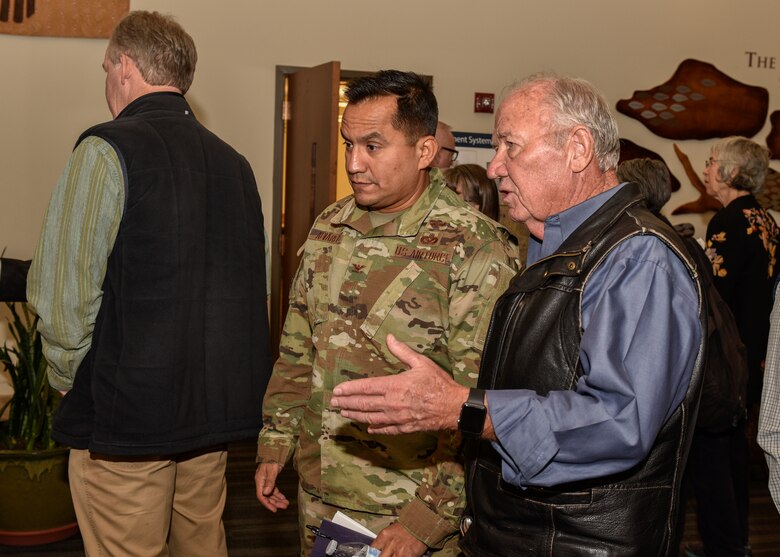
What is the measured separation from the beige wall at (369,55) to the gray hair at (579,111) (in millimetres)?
4384

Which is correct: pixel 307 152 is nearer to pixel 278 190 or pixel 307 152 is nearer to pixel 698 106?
pixel 278 190

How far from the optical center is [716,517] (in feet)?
11.2

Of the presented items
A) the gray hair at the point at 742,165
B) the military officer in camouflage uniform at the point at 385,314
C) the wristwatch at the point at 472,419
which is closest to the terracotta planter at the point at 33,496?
the military officer in camouflage uniform at the point at 385,314

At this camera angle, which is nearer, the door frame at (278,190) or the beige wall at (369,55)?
the beige wall at (369,55)

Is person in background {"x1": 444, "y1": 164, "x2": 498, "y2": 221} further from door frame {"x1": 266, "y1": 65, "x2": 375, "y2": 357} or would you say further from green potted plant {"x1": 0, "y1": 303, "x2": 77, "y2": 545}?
door frame {"x1": 266, "y1": 65, "x2": 375, "y2": 357}

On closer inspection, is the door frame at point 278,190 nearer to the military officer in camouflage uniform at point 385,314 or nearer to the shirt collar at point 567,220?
the military officer in camouflage uniform at point 385,314

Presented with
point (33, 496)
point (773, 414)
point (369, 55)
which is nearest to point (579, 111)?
point (773, 414)

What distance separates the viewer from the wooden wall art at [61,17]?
523cm

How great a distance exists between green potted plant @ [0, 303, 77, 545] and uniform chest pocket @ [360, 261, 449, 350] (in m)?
2.24

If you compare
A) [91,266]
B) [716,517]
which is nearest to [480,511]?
[91,266]

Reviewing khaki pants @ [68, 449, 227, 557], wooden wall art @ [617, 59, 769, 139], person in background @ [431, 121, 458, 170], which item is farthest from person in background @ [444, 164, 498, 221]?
wooden wall art @ [617, 59, 769, 139]

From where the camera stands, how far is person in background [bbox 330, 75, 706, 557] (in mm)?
1278

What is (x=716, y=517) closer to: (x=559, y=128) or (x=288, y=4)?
(x=559, y=128)

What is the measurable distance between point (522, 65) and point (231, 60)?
210cm
